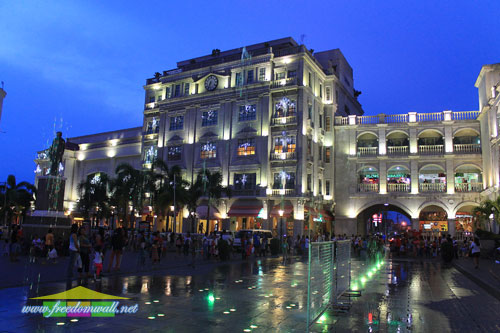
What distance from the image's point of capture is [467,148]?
38938 millimetres

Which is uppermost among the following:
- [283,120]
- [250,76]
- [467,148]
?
[250,76]

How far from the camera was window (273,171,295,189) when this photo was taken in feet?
129

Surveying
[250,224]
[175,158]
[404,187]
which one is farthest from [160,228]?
[404,187]

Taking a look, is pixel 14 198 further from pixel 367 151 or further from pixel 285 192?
pixel 367 151

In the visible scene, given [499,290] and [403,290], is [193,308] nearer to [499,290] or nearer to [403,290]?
[403,290]

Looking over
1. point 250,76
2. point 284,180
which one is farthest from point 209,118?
point 284,180

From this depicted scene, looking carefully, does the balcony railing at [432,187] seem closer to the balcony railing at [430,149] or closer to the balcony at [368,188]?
the balcony railing at [430,149]

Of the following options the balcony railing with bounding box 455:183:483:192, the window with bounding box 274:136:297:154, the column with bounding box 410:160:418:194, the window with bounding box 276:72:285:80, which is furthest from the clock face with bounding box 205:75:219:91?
the balcony railing with bounding box 455:183:483:192

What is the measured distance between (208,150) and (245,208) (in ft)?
29.2

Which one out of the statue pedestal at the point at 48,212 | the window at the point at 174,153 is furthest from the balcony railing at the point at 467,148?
the statue pedestal at the point at 48,212

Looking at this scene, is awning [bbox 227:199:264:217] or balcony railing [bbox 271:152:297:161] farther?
awning [bbox 227:199:264:217]

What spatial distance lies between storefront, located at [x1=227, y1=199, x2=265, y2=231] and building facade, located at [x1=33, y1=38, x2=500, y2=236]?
0.11 meters

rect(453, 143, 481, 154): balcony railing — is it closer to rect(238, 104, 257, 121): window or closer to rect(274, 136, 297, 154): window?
rect(274, 136, 297, 154): window

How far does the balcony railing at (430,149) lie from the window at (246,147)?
1721 cm
